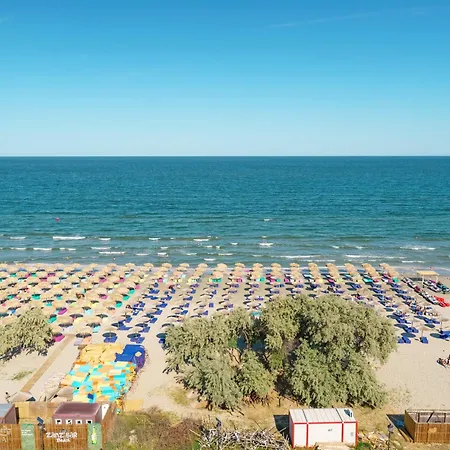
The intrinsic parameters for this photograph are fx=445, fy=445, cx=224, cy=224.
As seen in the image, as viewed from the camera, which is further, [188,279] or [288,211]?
[288,211]

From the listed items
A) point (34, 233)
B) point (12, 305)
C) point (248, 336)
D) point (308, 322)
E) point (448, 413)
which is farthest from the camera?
point (34, 233)

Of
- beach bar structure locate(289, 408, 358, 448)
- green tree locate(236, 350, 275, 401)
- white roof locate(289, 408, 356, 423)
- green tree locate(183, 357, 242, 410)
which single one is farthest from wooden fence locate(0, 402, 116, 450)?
white roof locate(289, 408, 356, 423)

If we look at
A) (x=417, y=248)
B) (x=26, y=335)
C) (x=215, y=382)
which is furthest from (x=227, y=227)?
(x=215, y=382)

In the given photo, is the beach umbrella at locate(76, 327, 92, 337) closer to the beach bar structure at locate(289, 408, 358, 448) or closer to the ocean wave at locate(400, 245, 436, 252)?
the beach bar structure at locate(289, 408, 358, 448)

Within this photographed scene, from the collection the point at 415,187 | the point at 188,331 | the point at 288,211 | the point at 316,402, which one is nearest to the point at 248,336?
the point at 188,331

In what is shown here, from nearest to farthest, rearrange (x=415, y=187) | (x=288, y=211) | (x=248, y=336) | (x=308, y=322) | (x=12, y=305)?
(x=308, y=322) < (x=248, y=336) < (x=12, y=305) < (x=288, y=211) < (x=415, y=187)

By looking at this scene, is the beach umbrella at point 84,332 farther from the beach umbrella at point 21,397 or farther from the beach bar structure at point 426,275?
the beach bar structure at point 426,275

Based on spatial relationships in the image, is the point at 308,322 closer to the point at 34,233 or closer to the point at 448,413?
the point at 448,413
